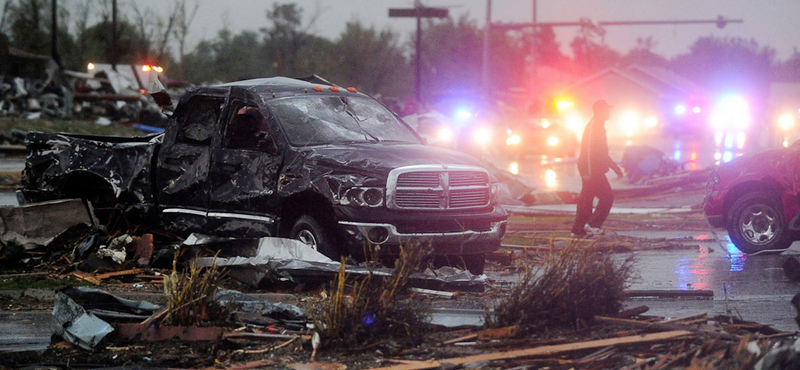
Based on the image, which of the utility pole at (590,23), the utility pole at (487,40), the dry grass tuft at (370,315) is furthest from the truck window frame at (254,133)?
the utility pole at (487,40)

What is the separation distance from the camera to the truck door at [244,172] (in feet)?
30.4

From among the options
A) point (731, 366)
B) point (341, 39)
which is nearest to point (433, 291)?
point (731, 366)

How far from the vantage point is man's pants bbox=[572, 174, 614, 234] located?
43.8 feet

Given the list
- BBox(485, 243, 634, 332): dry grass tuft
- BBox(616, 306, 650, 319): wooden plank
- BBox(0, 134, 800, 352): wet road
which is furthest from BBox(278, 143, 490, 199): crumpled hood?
BBox(616, 306, 650, 319): wooden plank

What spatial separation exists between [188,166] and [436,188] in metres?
2.72

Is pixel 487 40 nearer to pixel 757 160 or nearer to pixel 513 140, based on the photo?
pixel 513 140

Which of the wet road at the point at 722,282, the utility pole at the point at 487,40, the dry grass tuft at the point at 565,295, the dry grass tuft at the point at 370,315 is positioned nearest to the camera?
the dry grass tuft at the point at 370,315

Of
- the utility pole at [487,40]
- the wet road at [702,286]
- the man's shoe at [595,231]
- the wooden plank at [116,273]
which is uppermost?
the utility pole at [487,40]

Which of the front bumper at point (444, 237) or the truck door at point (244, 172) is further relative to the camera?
the truck door at point (244, 172)

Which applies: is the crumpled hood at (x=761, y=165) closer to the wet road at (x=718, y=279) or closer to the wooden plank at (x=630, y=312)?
the wet road at (x=718, y=279)

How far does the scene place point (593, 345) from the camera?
20.4 ft

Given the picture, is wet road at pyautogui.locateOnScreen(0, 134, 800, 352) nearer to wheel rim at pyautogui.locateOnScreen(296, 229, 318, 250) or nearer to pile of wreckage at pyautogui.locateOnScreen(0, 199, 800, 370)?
pile of wreckage at pyautogui.locateOnScreen(0, 199, 800, 370)

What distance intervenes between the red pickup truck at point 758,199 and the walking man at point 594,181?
5.19ft

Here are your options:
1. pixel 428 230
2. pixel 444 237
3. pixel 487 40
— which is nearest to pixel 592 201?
pixel 444 237
